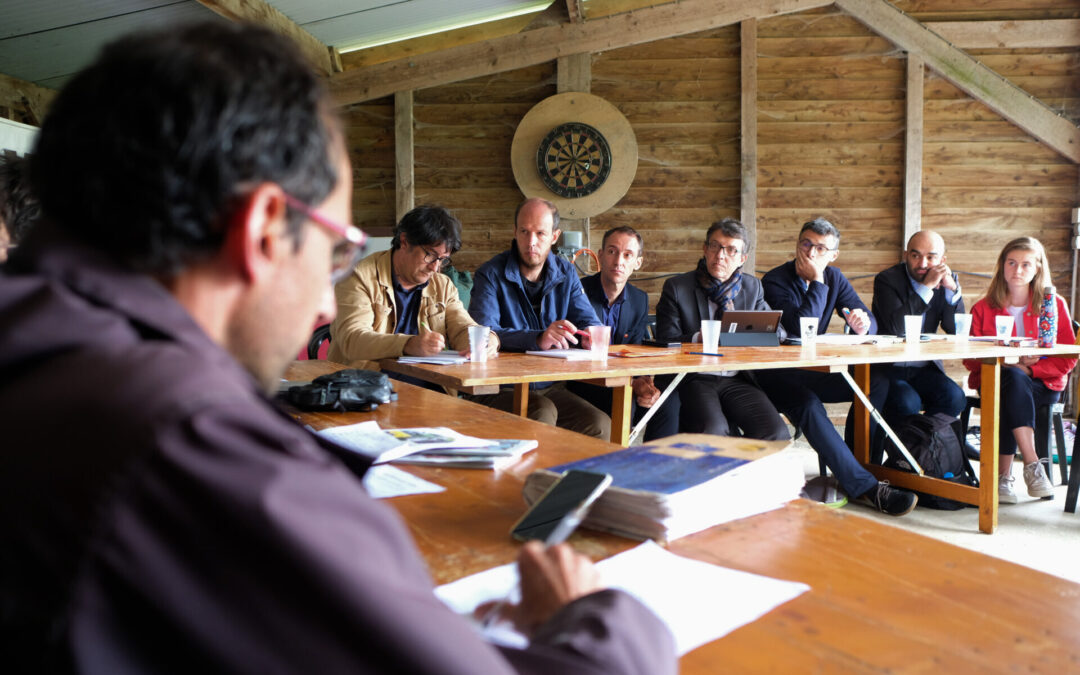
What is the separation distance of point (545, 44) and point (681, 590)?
5.78 m

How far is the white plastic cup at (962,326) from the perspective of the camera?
13.0 feet

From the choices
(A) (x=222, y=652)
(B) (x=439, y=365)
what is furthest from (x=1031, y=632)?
(B) (x=439, y=365)

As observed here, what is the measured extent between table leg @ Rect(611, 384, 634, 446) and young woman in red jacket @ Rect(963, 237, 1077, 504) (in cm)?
215

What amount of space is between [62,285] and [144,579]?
0.19 metres

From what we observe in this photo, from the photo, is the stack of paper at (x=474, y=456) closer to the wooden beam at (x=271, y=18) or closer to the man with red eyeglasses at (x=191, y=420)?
the man with red eyeglasses at (x=191, y=420)

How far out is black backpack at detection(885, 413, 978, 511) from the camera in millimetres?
3834

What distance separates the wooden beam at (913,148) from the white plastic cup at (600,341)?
414 cm

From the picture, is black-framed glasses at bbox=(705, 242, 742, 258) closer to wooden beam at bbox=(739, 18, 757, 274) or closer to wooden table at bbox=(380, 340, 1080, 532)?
wooden table at bbox=(380, 340, 1080, 532)

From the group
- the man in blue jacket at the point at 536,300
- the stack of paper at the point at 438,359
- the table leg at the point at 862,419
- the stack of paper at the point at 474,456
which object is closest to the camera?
the stack of paper at the point at 474,456

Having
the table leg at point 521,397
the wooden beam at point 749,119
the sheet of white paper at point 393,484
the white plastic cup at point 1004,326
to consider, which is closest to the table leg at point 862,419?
the white plastic cup at point 1004,326

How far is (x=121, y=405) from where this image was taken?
42 cm

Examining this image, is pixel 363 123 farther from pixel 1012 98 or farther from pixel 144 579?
pixel 144 579

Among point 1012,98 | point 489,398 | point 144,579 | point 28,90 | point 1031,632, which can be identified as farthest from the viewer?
point 1012,98

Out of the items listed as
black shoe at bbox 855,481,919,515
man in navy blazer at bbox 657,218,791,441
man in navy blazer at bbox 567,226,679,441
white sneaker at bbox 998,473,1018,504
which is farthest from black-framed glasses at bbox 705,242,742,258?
white sneaker at bbox 998,473,1018,504
